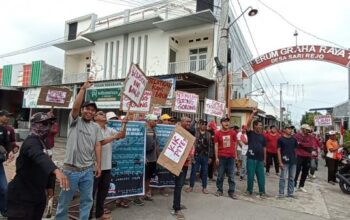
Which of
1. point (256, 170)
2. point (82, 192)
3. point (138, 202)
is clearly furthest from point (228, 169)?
point (82, 192)

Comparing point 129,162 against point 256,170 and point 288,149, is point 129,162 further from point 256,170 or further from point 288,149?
point 288,149

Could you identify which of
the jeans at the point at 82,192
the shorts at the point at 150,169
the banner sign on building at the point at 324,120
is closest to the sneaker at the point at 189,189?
the shorts at the point at 150,169

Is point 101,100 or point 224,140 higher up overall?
point 101,100

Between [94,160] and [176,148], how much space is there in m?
1.84

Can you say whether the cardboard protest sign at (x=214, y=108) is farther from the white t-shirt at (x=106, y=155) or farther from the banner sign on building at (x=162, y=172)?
the white t-shirt at (x=106, y=155)

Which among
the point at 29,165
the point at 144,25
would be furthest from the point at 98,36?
the point at 29,165

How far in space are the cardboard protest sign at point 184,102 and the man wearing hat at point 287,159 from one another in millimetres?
2972

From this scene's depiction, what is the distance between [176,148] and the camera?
5973 mm

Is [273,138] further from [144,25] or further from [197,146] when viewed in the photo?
[144,25]

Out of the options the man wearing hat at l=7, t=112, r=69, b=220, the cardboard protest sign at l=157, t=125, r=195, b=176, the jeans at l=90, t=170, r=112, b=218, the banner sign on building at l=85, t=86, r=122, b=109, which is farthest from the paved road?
the banner sign on building at l=85, t=86, r=122, b=109

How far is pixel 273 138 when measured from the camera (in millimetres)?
11656

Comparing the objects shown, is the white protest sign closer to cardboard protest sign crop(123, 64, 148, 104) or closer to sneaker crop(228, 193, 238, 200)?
cardboard protest sign crop(123, 64, 148, 104)

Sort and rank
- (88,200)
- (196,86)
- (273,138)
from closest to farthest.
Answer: (88,200) → (273,138) → (196,86)

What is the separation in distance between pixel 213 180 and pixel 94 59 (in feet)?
57.0
